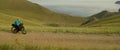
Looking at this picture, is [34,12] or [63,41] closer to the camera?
[63,41]

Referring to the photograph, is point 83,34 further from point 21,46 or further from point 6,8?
point 6,8

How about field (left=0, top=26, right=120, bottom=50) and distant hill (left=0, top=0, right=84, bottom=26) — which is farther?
distant hill (left=0, top=0, right=84, bottom=26)

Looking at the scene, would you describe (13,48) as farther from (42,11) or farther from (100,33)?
(42,11)

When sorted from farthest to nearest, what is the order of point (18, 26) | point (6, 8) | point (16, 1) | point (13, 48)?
point (16, 1) → point (6, 8) → point (18, 26) → point (13, 48)

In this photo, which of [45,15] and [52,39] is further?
[45,15]

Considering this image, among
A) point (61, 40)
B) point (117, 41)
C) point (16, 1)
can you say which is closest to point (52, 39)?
point (61, 40)

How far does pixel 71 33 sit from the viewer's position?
3506 centimetres

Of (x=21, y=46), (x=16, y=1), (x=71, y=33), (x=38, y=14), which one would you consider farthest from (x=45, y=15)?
(x=21, y=46)

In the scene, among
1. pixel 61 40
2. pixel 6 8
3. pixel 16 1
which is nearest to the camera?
pixel 61 40

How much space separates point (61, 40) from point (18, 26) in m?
5.86

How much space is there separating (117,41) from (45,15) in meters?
152

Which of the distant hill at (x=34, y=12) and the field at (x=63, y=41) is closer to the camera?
the field at (x=63, y=41)

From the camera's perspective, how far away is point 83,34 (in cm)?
3456

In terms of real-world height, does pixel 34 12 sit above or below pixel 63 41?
below
